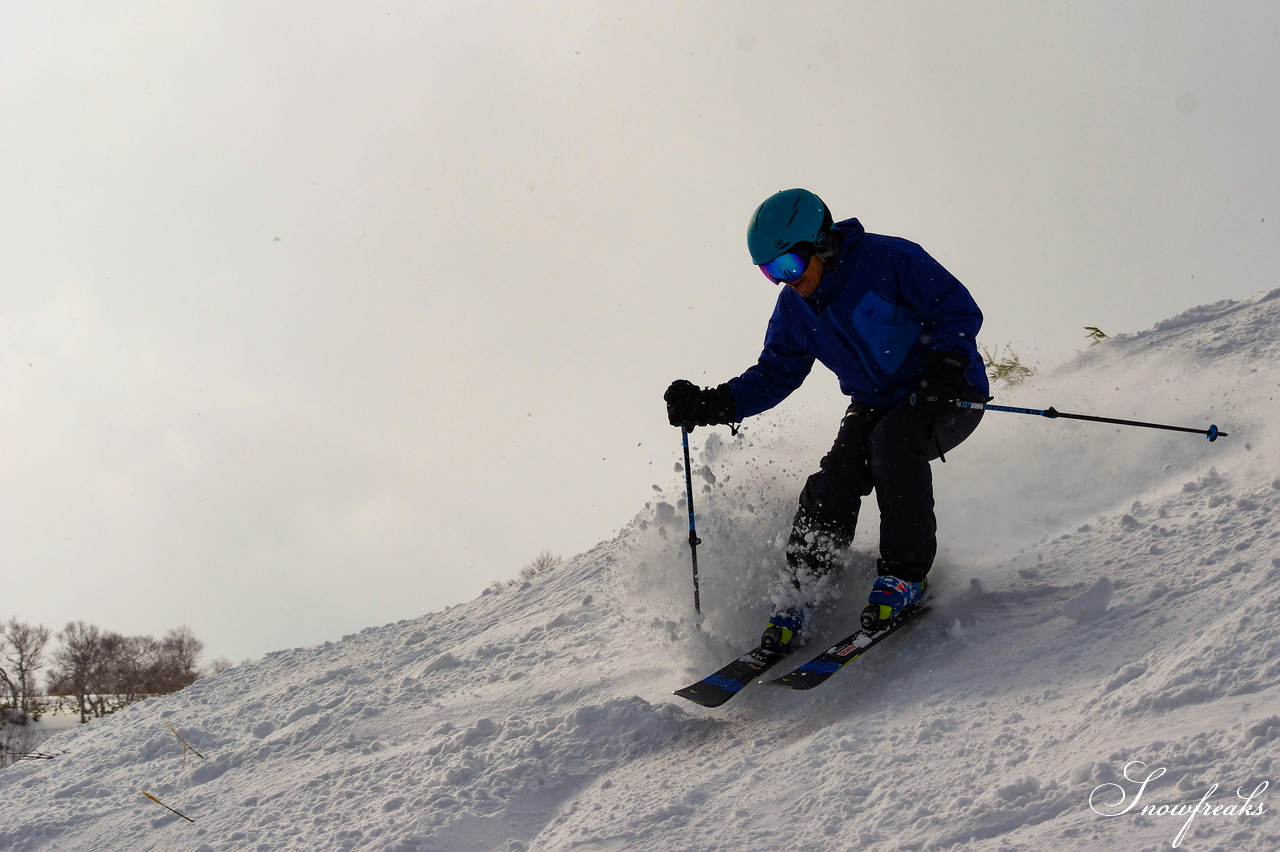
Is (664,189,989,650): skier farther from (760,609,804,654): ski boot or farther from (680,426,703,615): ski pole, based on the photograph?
(680,426,703,615): ski pole

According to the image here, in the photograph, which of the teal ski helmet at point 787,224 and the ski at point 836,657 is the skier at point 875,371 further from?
the ski at point 836,657

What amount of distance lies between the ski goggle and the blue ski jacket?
119 millimetres

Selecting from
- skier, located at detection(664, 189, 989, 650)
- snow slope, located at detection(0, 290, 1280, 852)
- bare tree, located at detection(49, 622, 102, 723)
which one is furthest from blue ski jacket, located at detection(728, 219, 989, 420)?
bare tree, located at detection(49, 622, 102, 723)

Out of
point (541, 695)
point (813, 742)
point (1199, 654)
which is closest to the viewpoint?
point (1199, 654)

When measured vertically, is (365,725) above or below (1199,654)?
above

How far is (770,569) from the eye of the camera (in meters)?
3.78

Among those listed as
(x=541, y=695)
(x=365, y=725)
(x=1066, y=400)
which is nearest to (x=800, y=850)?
(x=541, y=695)

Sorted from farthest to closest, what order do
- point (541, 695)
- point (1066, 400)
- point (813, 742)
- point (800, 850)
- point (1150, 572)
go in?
point (1066, 400) → point (541, 695) → point (1150, 572) → point (813, 742) → point (800, 850)

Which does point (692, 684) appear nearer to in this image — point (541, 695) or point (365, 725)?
point (541, 695)

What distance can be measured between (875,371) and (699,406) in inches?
34.2

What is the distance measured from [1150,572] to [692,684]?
Answer: 70.0 inches

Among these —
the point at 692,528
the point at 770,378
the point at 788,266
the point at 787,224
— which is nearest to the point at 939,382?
the point at 788,266

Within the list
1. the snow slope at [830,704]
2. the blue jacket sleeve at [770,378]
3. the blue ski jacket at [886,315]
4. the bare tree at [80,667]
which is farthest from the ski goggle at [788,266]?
the bare tree at [80,667]

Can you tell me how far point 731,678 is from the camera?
337cm
